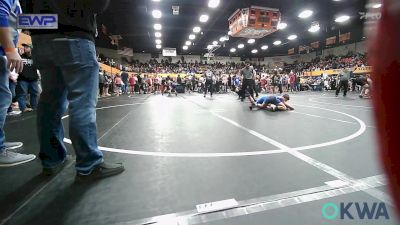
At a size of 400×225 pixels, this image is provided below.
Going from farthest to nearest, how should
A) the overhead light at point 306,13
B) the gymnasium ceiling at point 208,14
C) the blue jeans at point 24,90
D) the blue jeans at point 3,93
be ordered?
the overhead light at point 306,13 < the gymnasium ceiling at point 208,14 < the blue jeans at point 24,90 < the blue jeans at point 3,93

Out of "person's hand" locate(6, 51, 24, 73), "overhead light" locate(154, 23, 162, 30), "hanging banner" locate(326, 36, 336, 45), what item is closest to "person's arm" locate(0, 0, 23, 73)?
"person's hand" locate(6, 51, 24, 73)

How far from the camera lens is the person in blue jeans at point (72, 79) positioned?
6.01 ft

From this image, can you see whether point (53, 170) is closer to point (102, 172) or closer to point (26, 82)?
point (102, 172)

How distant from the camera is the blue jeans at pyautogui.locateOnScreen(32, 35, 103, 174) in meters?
1.84

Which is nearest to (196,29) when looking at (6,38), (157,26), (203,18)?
(157,26)

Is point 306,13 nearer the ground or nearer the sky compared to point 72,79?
nearer the sky

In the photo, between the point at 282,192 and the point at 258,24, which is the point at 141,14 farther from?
the point at 282,192

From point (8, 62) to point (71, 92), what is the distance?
57 cm

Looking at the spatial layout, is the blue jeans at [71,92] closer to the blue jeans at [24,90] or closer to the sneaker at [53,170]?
the sneaker at [53,170]

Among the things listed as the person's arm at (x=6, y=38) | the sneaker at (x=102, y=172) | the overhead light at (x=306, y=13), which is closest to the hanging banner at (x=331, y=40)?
the overhead light at (x=306, y=13)

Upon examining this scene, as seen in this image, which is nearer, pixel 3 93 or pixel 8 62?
pixel 8 62

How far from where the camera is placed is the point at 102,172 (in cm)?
188

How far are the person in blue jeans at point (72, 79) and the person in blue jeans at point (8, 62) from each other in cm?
18

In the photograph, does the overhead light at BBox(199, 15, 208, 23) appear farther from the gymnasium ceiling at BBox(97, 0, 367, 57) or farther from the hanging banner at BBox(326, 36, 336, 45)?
the hanging banner at BBox(326, 36, 336, 45)
